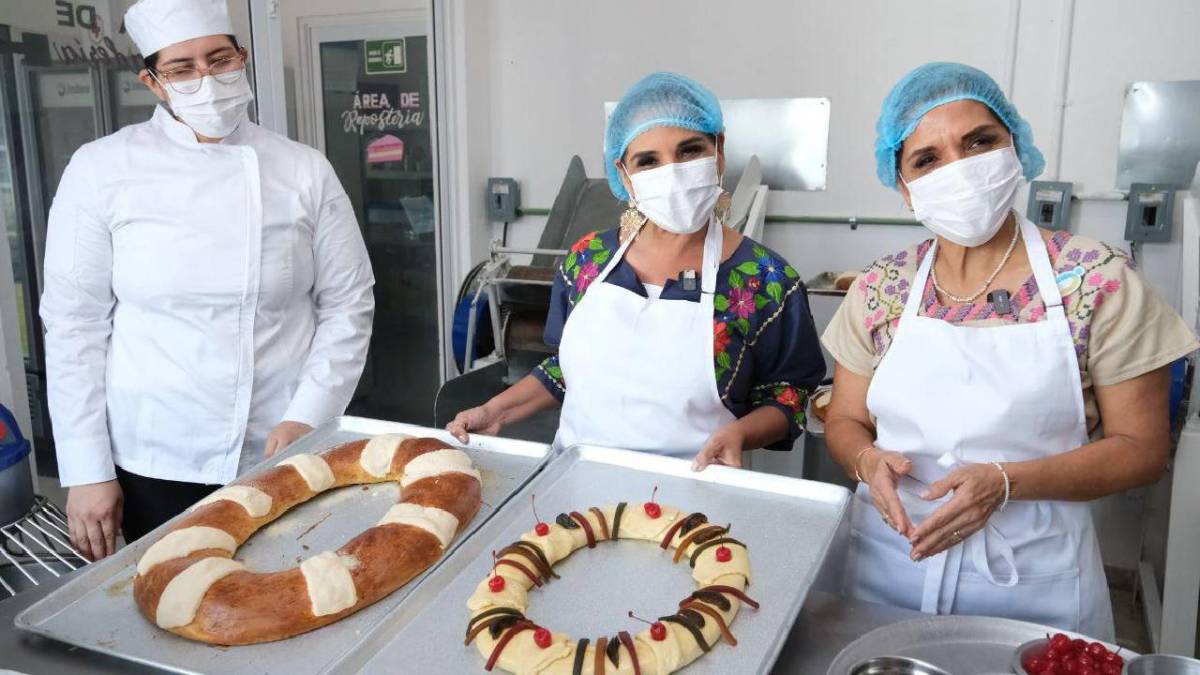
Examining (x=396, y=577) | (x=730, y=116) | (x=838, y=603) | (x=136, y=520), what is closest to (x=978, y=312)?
(x=838, y=603)

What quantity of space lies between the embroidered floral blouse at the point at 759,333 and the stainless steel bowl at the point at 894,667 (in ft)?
2.37

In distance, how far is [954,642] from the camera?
109 centimetres

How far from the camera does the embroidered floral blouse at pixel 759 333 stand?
1696 millimetres

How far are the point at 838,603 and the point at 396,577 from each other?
62 centimetres

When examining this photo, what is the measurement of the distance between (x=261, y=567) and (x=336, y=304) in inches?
31.3

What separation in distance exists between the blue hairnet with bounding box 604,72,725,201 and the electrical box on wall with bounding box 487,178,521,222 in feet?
8.73

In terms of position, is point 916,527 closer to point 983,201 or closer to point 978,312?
point 978,312

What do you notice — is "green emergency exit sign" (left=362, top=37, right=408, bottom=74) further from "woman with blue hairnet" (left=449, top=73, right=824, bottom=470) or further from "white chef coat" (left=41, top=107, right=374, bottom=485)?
"woman with blue hairnet" (left=449, top=73, right=824, bottom=470)

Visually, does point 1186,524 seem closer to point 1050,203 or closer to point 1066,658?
point 1050,203

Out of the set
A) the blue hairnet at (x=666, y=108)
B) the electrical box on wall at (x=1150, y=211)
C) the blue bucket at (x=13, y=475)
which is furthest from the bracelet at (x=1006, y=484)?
the electrical box on wall at (x=1150, y=211)

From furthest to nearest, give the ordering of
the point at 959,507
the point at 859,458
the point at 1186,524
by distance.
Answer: the point at 1186,524, the point at 859,458, the point at 959,507

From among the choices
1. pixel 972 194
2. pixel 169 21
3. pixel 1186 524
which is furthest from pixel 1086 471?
pixel 169 21

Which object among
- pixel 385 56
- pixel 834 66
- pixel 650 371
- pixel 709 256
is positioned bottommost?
pixel 650 371

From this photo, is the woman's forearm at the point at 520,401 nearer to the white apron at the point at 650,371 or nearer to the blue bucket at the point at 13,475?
the white apron at the point at 650,371
